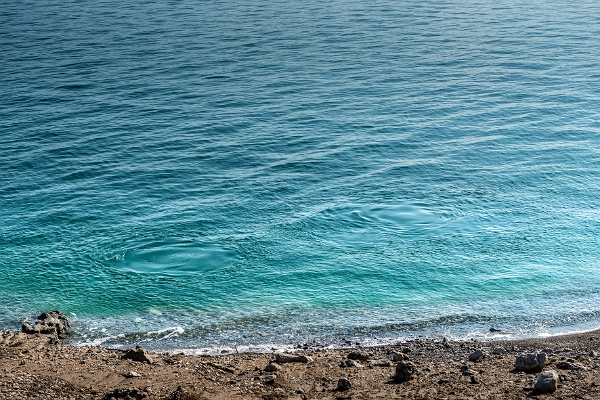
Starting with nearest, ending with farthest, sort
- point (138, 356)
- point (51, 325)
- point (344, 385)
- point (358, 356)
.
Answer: point (344, 385), point (138, 356), point (358, 356), point (51, 325)

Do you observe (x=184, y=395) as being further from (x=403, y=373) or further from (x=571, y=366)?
(x=571, y=366)

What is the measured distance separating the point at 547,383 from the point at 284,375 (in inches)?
204

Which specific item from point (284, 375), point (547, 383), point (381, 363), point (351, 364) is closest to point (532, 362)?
point (547, 383)

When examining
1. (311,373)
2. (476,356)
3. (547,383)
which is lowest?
(476,356)

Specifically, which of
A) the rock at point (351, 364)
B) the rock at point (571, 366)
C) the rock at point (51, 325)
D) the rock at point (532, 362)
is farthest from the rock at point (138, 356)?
the rock at point (571, 366)

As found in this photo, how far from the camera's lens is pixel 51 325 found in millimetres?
21359

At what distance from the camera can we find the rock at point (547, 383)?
15.1 meters

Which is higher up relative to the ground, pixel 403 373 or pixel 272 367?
pixel 403 373

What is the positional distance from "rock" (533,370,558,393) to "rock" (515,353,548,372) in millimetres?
1236

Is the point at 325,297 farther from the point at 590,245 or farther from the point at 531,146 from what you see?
the point at 531,146

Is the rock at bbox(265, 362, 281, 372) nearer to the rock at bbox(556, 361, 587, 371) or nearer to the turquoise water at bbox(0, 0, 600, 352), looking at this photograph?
the turquoise water at bbox(0, 0, 600, 352)

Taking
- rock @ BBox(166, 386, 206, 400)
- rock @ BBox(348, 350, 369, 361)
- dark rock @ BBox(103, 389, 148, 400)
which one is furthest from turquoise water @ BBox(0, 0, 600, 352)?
dark rock @ BBox(103, 389, 148, 400)

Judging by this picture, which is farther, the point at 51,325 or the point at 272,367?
the point at 51,325

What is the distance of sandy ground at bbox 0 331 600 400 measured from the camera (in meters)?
15.6
